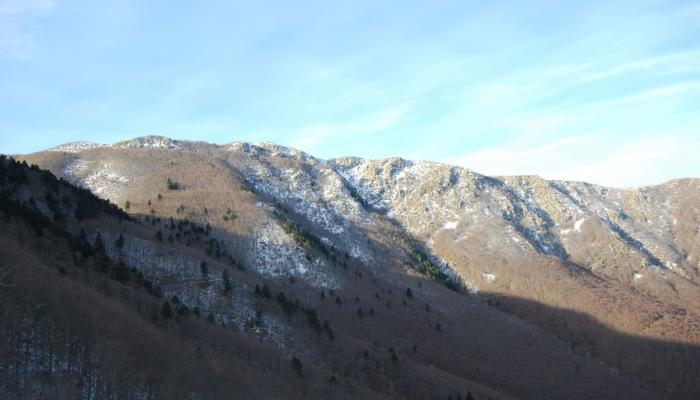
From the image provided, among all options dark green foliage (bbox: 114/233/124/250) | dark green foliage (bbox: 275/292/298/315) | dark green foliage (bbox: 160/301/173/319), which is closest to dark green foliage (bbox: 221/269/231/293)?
dark green foliage (bbox: 275/292/298/315)

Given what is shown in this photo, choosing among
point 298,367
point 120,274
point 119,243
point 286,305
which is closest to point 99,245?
point 119,243

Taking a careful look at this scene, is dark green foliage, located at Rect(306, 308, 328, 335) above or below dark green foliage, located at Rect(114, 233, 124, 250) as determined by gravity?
below

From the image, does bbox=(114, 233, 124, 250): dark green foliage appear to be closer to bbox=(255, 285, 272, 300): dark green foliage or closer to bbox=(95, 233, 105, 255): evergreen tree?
bbox=(95, 233, 105, 255): evergreen tree

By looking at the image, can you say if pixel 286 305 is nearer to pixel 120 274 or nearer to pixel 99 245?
pixel 120 274

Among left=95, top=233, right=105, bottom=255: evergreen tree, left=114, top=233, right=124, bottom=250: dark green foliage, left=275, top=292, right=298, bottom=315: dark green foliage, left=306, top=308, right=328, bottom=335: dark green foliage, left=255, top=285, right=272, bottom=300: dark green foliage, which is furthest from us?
left=255, top=285, right=272, bottom=300: dark green foliage

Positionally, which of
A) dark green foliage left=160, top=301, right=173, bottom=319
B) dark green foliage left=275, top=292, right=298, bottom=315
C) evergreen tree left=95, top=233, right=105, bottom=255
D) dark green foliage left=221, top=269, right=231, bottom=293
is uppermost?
evergreen tree left=95, top=233, right=105, bottom=255

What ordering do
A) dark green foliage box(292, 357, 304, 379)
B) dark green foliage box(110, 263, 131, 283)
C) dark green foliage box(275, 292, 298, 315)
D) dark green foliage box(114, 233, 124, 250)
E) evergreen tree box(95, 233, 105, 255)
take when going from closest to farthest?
dark green foliage box(292, 357, 304, 379), dark green foliage box(110, 263, 131, 283), evergreen tree box(95, 233, 105, 255), dark green foliage box(114, 233, 124, 250), dark green foliage box(275, 292, 298, 315)

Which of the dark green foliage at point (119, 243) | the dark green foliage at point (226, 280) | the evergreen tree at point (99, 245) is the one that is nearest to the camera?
the evergreen tree at point (99, 245)

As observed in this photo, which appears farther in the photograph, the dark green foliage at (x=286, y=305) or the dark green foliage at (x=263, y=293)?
the dark green foliage at (x=263, y=293)

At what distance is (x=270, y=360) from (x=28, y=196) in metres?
63.5

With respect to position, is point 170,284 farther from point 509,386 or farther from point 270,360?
point 509,386

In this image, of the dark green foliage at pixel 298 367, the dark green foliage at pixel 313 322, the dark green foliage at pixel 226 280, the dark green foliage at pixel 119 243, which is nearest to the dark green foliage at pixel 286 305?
the dark green foliage at pixel 313 322

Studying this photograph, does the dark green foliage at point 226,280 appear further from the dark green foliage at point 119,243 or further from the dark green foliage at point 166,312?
the dark green foliage at point 166,312

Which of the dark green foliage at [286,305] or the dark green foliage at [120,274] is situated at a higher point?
the dark green foliage at [120,274]
